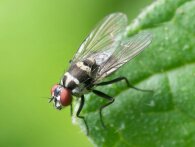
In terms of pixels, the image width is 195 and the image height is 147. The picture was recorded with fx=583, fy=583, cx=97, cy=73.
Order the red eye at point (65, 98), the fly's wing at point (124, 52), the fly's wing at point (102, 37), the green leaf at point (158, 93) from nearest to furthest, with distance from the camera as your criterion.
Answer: the green leaf at point (158, 93), the fly's wing at point (124, 52), the red eye at point (65, 98), the fly's wing at point (102, 37)

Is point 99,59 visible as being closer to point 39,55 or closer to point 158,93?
point 158,93

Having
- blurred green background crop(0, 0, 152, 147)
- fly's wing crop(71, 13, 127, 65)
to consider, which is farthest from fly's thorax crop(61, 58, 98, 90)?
blurred green background crop(0, 0, 152, 147)

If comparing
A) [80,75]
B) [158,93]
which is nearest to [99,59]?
[80,75]

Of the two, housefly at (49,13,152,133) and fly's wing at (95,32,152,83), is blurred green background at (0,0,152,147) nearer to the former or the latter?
housefly at (49,13,152,133)

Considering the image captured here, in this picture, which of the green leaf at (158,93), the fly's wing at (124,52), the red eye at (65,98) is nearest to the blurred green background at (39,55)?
the red eye at (65,98)

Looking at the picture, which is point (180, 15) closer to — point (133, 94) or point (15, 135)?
point (133, 94)

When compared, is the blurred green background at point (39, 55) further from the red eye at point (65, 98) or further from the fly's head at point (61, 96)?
the red eye at point (65, 98)
